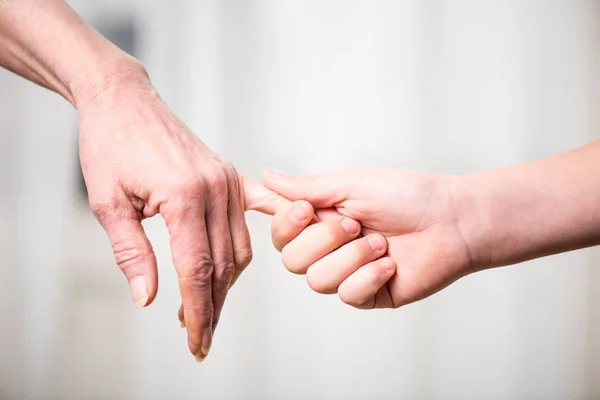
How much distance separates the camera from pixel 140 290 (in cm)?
81

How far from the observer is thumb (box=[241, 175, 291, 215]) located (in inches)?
39.6

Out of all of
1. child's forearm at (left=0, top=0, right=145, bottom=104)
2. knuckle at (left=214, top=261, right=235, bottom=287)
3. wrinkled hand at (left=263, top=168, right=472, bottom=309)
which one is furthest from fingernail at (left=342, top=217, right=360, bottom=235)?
child's forearm at (left=0, top=0, right=145, bottom=104)

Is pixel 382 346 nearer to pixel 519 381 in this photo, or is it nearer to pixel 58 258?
pixel 519 381

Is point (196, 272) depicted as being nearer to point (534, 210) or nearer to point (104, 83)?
point (104, 83)

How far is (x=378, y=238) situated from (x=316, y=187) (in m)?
0.15

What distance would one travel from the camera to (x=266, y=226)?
191 cm

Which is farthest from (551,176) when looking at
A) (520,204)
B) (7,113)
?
(7,113)

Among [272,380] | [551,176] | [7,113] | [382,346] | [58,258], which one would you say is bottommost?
[272,380]

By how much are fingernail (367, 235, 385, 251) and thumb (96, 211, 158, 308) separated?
372mm

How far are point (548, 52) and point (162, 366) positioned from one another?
1.84m

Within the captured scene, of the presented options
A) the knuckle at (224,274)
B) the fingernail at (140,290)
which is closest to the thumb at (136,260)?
the fingernail at (140,290)

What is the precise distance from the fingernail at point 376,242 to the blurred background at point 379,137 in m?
0.92

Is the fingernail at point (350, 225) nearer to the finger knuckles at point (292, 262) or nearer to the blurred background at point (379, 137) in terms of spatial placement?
the finger knuckles at point (292, 262)

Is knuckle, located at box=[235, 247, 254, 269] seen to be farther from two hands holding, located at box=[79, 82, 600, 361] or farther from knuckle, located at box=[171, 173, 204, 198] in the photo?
knuckle, located at box=[171, 173, 204, 198]
